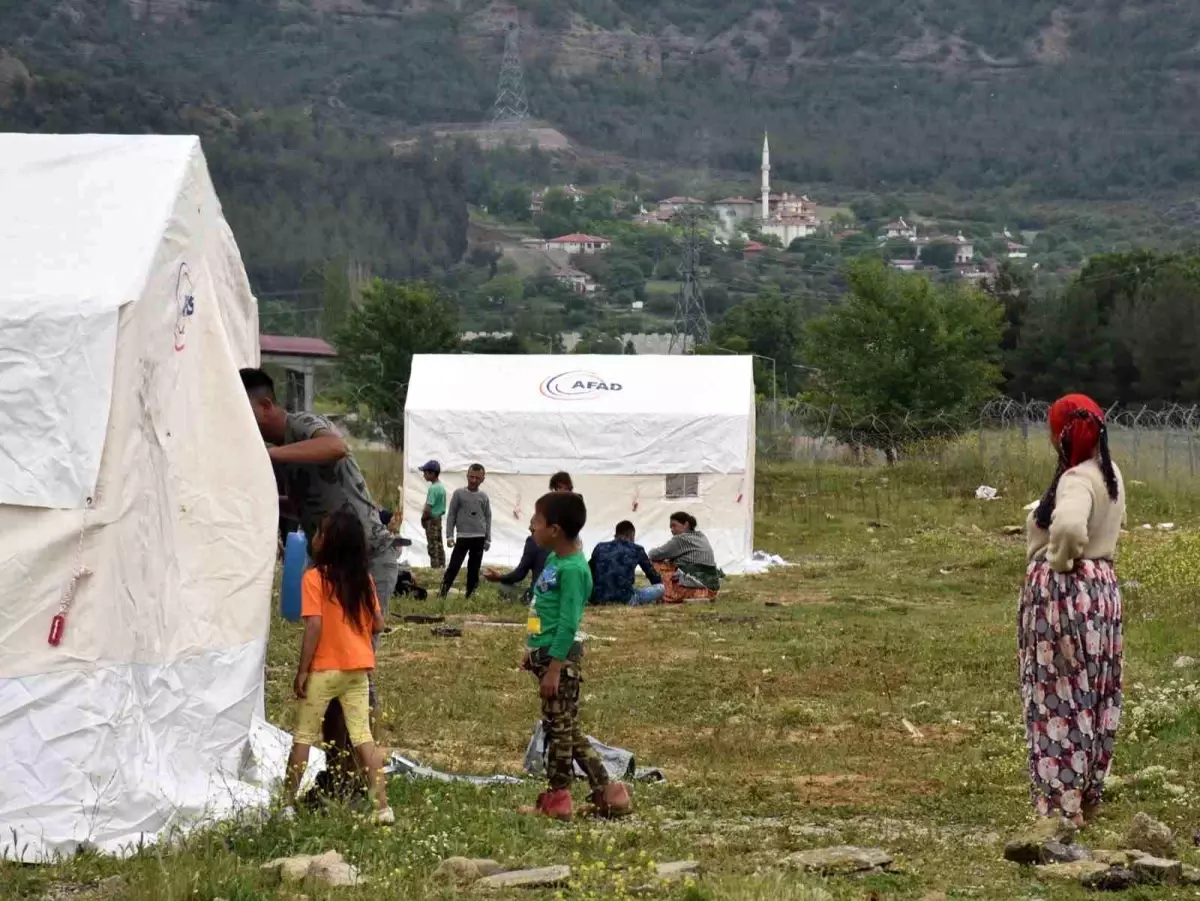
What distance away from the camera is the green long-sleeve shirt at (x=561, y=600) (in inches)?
305

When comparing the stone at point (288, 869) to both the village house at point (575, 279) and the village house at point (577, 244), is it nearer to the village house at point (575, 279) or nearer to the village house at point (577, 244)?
the village house at point (575, 279)

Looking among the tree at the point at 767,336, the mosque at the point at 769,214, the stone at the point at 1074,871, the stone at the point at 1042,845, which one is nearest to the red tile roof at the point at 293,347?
the tree at the point at 767,336

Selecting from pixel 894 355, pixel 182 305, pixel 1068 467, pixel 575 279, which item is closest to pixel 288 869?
pixel 182 305

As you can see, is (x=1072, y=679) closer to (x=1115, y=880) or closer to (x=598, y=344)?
(x=1115, y=880)

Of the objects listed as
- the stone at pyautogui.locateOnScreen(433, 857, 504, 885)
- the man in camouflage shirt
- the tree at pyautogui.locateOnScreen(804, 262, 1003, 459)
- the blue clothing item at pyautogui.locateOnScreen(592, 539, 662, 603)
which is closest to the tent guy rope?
the man in camouflage shirt

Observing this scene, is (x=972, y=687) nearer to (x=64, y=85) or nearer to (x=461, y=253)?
(x=64, y=85)

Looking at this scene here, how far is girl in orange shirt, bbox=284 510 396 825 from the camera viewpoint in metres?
7.43

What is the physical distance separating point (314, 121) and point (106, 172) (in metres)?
135

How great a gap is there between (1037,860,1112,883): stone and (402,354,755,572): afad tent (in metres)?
18.8

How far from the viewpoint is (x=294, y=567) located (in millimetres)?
8227

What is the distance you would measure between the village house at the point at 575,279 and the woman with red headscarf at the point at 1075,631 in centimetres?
12684

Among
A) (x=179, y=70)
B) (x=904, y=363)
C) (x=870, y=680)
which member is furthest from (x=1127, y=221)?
(x=870, y=680)

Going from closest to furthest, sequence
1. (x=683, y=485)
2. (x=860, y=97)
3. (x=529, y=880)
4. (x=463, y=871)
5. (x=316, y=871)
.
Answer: (x=316, y=871) → (x=529, y=880) → (x=463, y=871) → (x=683, y=485) → (x=860, y=97)

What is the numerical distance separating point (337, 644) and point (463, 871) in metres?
1.31
